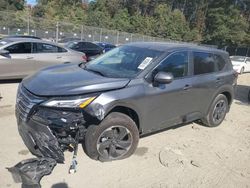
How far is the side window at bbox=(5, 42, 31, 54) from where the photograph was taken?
9.05 meters

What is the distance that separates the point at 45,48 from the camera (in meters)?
9.83

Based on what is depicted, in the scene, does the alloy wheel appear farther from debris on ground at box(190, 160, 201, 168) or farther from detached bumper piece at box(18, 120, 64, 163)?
debris on ground at box(190, 160, 201, 168)

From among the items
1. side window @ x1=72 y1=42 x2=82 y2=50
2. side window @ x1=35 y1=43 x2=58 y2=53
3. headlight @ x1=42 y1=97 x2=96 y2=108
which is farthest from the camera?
side window @ x1=72 y1=42 x2=82 y2=50

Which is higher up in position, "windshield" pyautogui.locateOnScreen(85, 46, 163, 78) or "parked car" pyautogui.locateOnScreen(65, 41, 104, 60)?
"windshield" pyautogui.locateOnScreen(85, 46, 163, 78)

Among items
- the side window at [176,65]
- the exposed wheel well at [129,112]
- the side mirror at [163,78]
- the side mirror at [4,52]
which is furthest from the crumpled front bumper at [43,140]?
the side mirror at [4,52]

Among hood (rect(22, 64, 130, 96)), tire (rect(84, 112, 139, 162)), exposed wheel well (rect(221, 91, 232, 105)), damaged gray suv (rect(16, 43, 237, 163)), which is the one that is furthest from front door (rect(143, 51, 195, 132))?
exposed wheel well (rect(221, 91, 232, 105))

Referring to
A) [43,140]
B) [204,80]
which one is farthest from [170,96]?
[43,140]

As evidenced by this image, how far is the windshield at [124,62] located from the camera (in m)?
5.04

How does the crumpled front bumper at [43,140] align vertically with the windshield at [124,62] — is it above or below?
below

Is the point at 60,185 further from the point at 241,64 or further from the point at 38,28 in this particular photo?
the point at 38,28

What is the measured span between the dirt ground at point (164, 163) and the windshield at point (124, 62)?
1296 millimetres

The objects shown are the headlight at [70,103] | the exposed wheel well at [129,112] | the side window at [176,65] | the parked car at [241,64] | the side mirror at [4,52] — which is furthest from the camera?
the parked car at [241,64]

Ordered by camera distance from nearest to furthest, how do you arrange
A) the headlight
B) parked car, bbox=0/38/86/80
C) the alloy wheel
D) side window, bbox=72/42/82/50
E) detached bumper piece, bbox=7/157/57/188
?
detached bumper piece, bbox=7/157/57/188
the headlight
the alloy wheel
parked car, bbox=0/38/86/80
side window, bbox=72/42/82/50

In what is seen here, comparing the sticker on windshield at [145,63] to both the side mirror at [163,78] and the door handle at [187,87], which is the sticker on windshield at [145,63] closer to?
the side mirror at [163,78]
